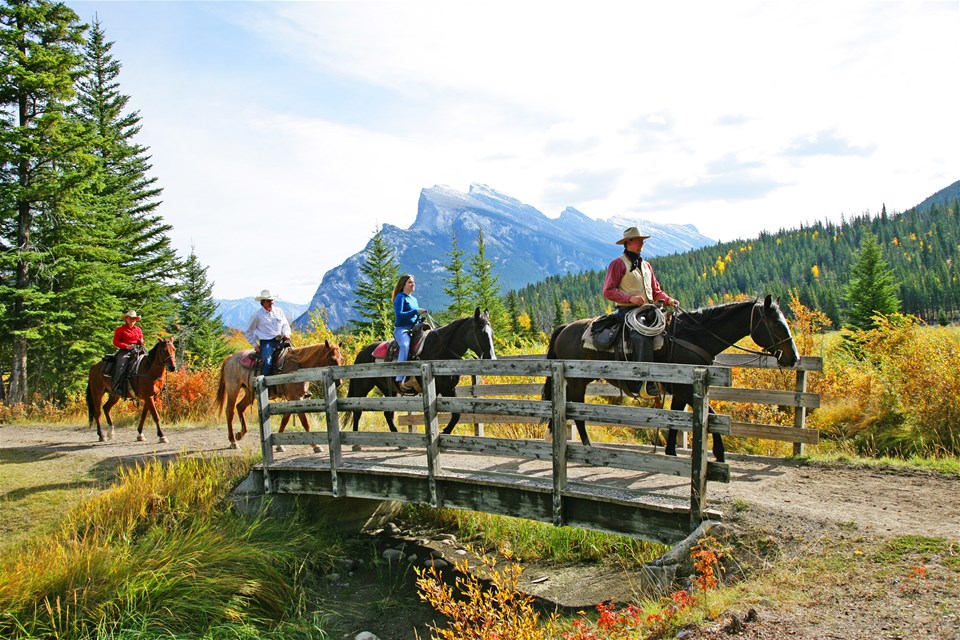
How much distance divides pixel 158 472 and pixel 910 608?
30.9 ft

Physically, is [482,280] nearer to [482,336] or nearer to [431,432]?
[482,336]

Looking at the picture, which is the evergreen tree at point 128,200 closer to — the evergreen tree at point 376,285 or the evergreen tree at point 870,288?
the evergreen tree at point 376,285

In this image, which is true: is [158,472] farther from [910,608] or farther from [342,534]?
[910,608]

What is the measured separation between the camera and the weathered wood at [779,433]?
9038 mm

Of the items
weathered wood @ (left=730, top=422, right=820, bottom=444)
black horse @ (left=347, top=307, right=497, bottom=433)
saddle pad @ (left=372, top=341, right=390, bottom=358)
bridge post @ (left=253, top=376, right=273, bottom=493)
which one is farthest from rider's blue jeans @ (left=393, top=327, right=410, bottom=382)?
weathered wood @ (left=730, top=422, right=820, bottom=444)

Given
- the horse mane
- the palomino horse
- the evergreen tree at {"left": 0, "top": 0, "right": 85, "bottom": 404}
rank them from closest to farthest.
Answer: the palomino horse → the horse mane → the evergreen tree at {"left": 0, "top": 0, "right": 85, "bottom": 404}

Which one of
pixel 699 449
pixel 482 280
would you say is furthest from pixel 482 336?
pixel 482 280

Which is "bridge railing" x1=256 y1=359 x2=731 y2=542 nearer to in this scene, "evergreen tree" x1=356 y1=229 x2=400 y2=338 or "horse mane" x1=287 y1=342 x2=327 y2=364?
"horse mane" x1=287 y1=342 x2=327 y2=364

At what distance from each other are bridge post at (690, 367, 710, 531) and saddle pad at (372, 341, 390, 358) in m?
6.49

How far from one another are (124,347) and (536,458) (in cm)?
1116

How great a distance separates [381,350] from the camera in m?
11.2

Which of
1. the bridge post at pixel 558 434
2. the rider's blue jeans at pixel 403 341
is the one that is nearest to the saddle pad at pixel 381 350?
the rider's blue jeans at pixel 403 341

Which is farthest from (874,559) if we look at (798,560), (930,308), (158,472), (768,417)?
(930,308)

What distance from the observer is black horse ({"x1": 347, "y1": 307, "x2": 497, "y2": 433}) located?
984 cm
